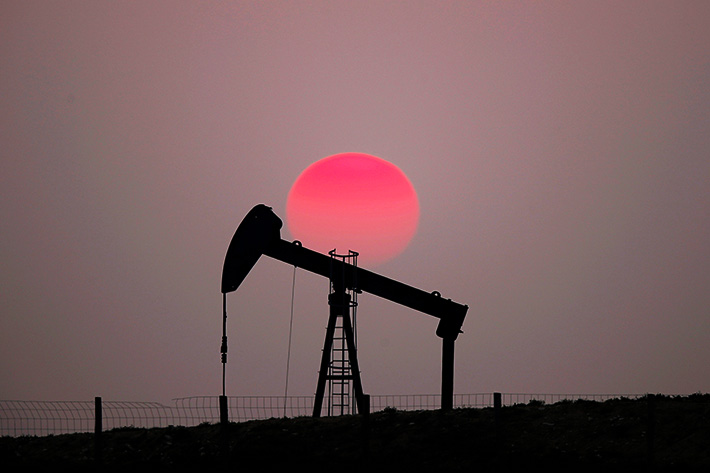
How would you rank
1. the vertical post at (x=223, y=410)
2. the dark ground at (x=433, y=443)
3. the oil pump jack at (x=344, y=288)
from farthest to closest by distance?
the oil pump jack at (x=344, y=288)
the dark ground at (x=433, y=443)
the vertical post at (x=223, y=410)

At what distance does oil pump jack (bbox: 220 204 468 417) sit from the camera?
24844 mm

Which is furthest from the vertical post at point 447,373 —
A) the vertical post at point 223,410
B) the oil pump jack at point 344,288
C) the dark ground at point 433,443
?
the vertical post at point 223,410

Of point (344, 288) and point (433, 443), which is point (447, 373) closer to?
point (344, 288)

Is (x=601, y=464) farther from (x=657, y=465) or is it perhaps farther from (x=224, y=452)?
(x=224, y=452)

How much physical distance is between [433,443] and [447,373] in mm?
6605

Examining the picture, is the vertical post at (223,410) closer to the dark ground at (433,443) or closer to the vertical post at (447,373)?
the dark ground at (433,443)

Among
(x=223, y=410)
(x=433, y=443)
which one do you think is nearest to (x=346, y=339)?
(x=433, y=443)

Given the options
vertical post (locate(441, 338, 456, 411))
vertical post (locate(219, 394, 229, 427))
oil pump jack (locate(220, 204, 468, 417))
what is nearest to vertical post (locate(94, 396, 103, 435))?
vertical post (locate(219, 394, 229, 427))

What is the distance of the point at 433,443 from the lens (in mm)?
19297

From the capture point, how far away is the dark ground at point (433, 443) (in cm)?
1773

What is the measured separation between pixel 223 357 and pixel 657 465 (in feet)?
29.8

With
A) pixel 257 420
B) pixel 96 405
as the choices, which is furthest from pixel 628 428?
pixel 96 405

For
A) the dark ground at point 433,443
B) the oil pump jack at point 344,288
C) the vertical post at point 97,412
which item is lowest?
the dark ground at point 433,443

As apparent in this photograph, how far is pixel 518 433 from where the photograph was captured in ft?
63.6
